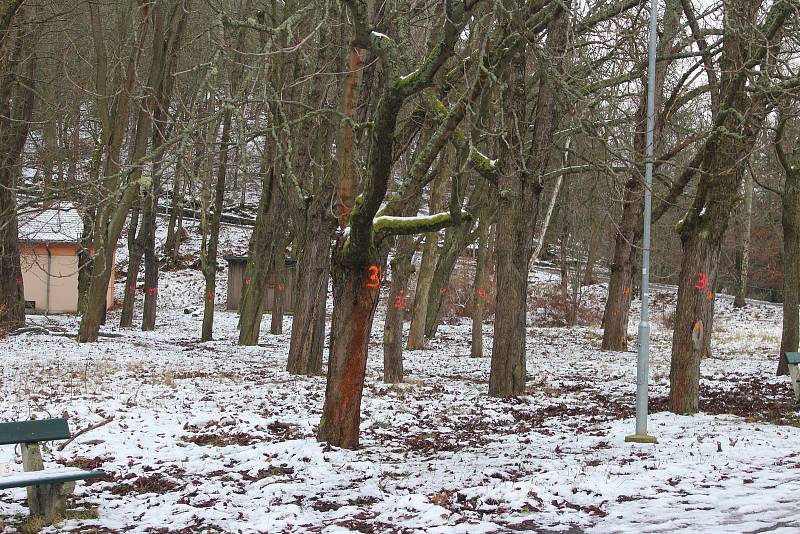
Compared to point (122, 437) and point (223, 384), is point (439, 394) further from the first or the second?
point (122, 437)

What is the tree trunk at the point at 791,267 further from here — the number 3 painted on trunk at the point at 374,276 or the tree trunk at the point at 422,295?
the number 3 painted on trunk at the point at 374,276

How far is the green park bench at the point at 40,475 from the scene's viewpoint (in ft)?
19.7

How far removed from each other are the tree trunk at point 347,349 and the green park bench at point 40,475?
9.57ft

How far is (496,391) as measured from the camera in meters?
13.3

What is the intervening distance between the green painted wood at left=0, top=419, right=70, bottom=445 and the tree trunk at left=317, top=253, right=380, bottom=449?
2.89 m

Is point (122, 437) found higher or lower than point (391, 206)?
lower

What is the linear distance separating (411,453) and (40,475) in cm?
407

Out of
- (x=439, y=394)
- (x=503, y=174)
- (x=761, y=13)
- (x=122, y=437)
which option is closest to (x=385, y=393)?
(x=439, y=394)

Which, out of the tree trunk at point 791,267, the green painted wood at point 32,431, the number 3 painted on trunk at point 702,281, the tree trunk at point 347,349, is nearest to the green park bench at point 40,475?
the green painted wood at point 32,431

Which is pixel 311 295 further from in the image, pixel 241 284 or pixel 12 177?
pixel 241 284

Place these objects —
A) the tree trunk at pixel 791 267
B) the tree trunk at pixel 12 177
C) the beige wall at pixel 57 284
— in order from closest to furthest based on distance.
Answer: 1. the tree trunk at pixel 791 267
2. the tree trunk at pixel 12 177
3. the beige wall at pixel 57 284

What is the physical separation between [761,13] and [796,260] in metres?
5.51

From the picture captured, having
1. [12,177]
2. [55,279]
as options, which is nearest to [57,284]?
[55,279]

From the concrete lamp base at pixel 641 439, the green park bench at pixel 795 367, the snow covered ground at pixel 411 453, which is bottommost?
the snow covered ground at pixel 411 453
